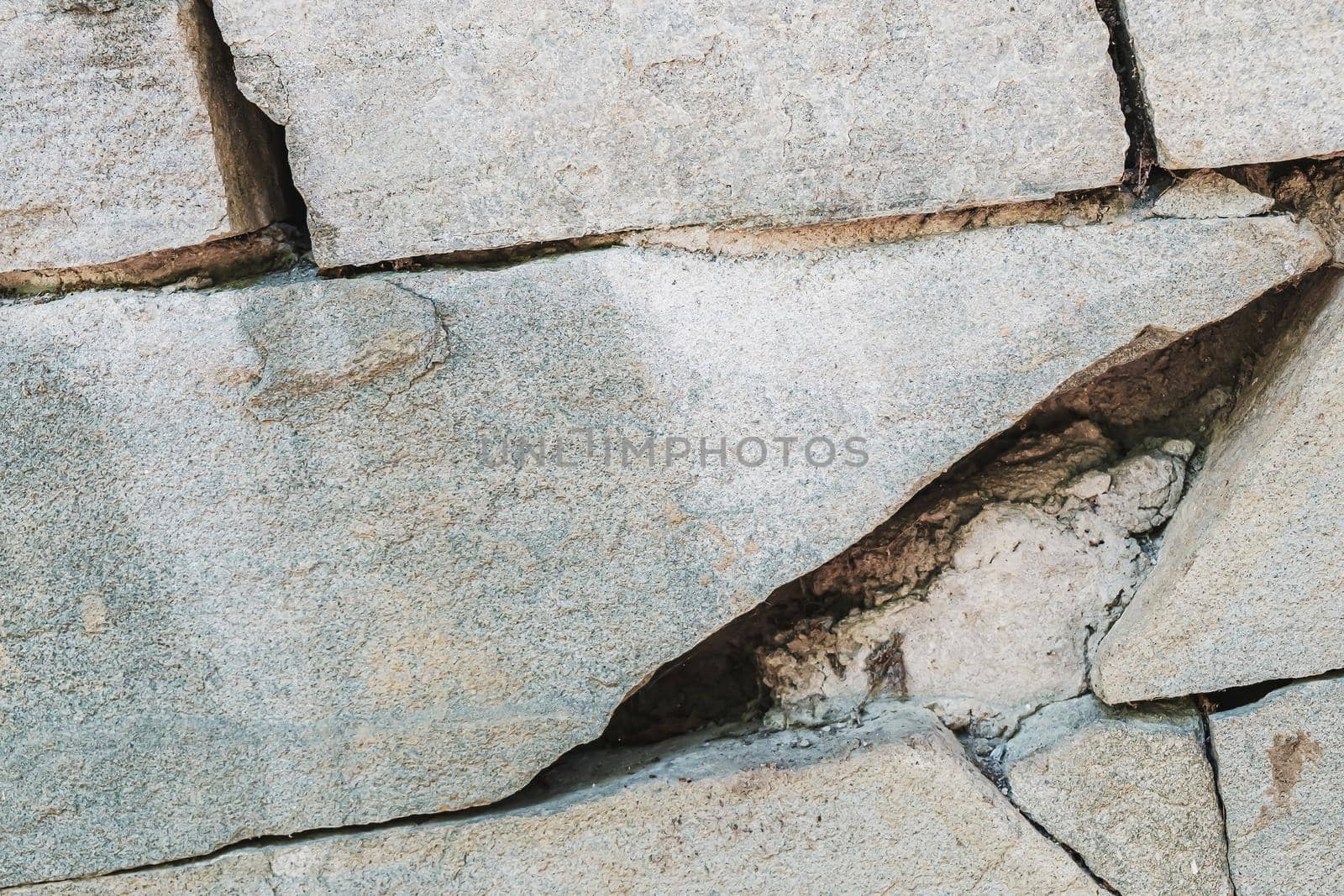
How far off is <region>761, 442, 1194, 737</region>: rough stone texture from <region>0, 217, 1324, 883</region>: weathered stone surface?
247mm

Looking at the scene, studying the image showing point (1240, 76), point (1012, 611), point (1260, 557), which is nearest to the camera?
point (1240, 76)

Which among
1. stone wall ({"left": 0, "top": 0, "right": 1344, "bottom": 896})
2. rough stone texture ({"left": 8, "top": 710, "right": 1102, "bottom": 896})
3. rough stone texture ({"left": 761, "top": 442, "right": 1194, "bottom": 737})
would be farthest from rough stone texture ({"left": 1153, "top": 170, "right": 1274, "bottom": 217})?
rough stone texture ({"left": 8, "top": 710, "right": 1102, "bottom": 896})

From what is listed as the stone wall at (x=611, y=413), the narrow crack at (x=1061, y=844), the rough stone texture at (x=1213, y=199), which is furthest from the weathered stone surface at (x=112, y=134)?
the narrow crack at (x=1061, y=844)

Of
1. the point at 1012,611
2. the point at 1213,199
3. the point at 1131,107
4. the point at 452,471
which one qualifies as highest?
the point at 1131,107

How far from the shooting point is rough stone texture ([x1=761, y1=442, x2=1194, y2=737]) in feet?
4.55

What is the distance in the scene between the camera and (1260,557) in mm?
1269

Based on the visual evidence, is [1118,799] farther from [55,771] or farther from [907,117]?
[55,771]

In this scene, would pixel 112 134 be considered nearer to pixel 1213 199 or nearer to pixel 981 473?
pixel 981 473

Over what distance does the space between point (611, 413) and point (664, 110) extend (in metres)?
0.36

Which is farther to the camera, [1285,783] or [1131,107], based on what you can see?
[1285,783]

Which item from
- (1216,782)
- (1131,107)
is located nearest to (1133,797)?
(1216,782)

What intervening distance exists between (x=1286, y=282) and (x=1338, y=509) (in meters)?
0.30

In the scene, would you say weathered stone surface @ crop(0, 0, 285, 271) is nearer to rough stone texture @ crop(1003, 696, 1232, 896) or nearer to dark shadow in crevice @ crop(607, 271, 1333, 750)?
dark shadow in crevice @ crop(607, 271, 1333, 750)

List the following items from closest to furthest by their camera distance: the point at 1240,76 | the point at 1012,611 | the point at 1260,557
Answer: the point at 1240,76
the point at 1260,557
the point at 1012,611
